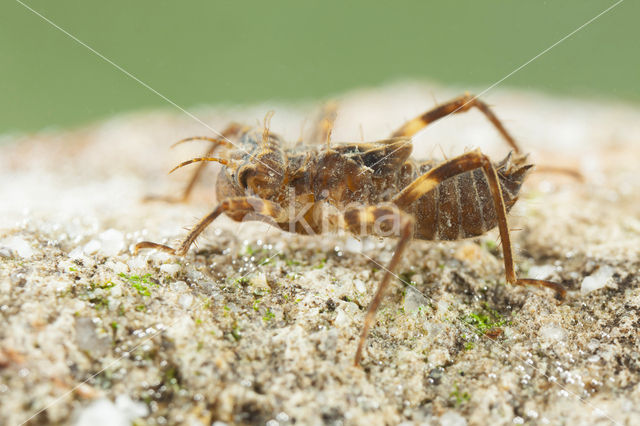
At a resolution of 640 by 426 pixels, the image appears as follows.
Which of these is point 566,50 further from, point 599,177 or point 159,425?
point 159,425

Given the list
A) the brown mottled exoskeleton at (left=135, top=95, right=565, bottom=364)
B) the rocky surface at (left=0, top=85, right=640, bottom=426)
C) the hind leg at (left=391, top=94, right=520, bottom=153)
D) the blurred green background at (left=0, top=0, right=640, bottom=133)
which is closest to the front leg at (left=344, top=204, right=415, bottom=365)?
the brown mottled exoskeleton at (left=135, top=95, right=565, bottom=364)

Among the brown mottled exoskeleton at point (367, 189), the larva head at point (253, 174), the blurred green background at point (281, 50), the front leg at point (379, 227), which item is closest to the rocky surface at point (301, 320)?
the front leg at point (379, 227)

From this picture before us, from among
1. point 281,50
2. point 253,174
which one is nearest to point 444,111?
point 253,174

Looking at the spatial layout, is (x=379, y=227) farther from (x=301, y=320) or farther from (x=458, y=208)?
(x=301, y=320)

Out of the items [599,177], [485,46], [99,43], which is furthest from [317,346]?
[485,46]

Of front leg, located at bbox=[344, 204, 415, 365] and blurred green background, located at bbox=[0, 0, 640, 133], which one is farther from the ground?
blurred green background, located at bbox=[0, 0, 640, 133]

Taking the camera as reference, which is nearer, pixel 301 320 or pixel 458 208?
pixel 301 320

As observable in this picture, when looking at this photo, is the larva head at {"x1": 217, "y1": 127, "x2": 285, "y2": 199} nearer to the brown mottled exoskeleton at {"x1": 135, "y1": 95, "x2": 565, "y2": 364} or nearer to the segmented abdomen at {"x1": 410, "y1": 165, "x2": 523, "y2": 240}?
the brown mottled exoskeleton at {"x1": 135, "y1": 95, "x2": 565, "y2": 364}

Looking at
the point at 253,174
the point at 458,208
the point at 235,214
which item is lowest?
the point at 458,208
